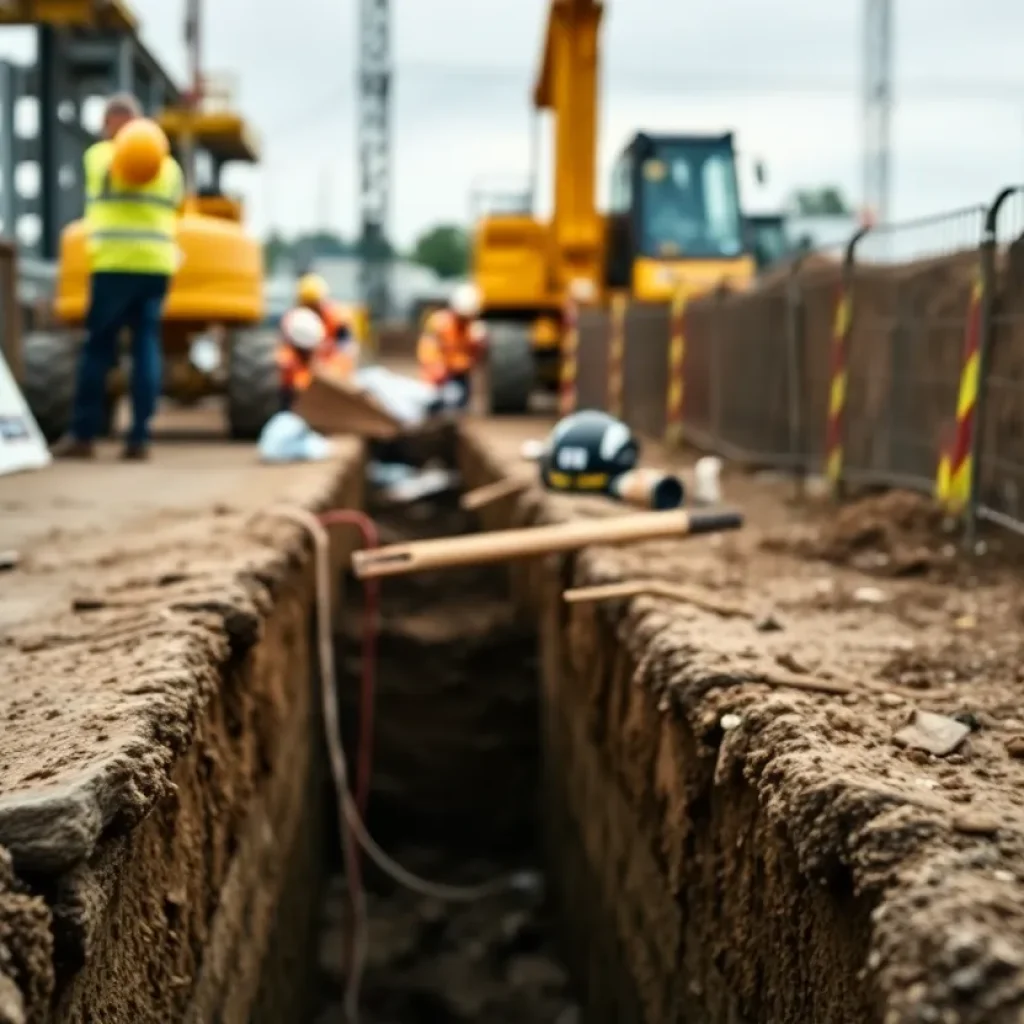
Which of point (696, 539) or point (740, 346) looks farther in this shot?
point (740, 346)

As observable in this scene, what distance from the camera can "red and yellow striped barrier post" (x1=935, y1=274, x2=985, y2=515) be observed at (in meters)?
5.84

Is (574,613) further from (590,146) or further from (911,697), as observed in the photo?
(590,146)

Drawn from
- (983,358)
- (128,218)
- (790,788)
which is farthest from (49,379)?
(790,788)

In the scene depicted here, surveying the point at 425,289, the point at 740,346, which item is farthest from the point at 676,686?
the point at 425,289

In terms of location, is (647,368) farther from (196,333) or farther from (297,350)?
(196,333)

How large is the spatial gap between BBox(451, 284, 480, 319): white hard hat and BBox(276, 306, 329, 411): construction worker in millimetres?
4690

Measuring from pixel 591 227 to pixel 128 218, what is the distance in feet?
24.9

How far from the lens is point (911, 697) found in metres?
3.43

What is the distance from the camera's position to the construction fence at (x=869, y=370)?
5.81 meters

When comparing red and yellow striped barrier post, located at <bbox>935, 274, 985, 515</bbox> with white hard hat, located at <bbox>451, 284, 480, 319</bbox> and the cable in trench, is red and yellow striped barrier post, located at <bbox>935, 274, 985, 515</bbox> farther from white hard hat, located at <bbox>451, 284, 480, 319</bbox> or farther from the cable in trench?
white hard hat, located at <bbox>451, 284, 480, 319</bbox>

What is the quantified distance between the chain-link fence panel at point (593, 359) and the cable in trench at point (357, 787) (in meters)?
5.82

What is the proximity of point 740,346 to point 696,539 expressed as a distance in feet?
13.3

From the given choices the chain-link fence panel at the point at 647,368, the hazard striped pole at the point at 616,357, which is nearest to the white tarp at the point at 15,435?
the chain-link fence panel at the point at 647,368

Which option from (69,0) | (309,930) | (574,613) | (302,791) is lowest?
(309,930)
